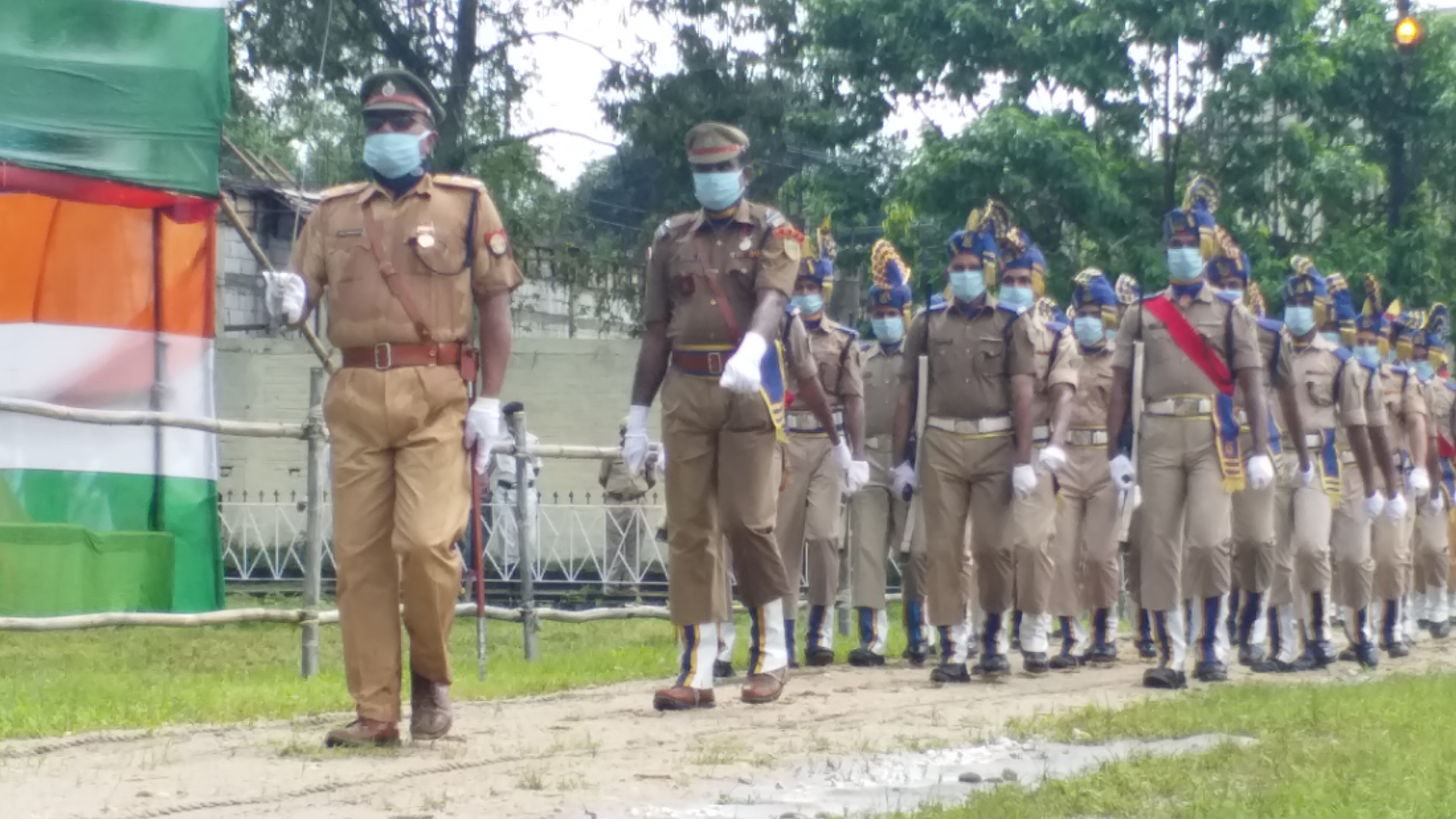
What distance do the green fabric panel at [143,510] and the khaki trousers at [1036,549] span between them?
13.8 feet

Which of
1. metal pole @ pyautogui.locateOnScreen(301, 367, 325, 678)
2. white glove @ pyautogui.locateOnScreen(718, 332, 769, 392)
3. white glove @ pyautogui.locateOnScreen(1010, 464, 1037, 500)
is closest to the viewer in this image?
white glove @ pyautogui.locateOnScreen(718, 332, 769, 392)

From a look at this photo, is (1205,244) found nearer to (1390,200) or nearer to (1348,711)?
(1348,711)

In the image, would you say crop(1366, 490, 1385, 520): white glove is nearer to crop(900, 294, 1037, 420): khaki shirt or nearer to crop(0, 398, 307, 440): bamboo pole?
crop(900, 294, 1037, 420): khaki shirt

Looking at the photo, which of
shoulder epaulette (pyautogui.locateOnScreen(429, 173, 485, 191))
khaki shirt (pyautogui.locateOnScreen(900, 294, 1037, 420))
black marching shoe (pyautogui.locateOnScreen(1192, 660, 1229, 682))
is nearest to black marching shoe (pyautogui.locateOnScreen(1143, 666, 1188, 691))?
black marching shoe (pyautogui.locateOnScreen(1192, 660, 1229, 682))

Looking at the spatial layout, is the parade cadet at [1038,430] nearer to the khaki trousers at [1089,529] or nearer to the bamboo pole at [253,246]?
the khaki trousers at [1089,529]

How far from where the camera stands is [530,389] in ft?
90.1

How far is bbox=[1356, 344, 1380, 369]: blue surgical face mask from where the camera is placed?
14.4 metres

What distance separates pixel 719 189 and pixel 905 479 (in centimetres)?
257

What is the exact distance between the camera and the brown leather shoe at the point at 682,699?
8812mm

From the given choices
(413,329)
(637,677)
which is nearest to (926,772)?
(413,329)

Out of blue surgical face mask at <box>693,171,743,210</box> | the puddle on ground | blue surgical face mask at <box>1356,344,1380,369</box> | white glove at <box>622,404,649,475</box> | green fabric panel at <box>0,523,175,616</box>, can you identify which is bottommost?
the puddle on ground

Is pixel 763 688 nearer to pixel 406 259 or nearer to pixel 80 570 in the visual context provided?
pixel 406 259

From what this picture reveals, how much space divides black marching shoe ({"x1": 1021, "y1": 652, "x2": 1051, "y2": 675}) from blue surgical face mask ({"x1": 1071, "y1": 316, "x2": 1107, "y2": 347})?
256 centimetres

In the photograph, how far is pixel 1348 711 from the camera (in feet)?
27.9
